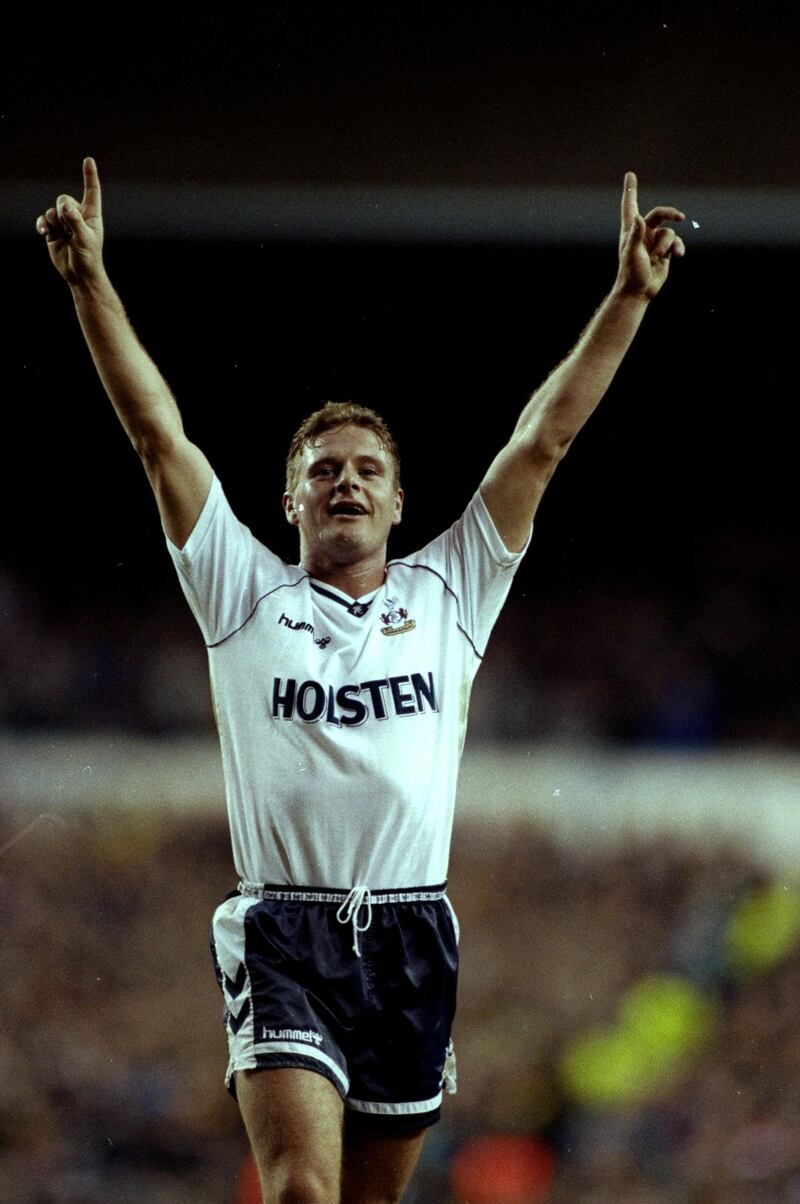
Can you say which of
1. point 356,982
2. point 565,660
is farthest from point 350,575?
point 565,660

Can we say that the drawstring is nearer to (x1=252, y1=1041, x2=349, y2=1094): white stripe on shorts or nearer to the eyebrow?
(x1=252, y1=1041, x2=349, y2=1094): white stripe on shorts

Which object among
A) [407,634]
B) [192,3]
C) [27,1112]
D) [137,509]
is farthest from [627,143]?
[27,1112]

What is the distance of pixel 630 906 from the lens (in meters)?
5.05

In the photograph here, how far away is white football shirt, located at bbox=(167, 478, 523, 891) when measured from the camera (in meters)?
2.16

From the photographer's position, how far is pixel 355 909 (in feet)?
6.97

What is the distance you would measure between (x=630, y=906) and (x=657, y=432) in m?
1.83

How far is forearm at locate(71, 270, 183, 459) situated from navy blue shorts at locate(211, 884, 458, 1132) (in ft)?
2.55

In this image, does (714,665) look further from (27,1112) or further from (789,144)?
(27,1112)

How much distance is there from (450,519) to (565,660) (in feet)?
3.81

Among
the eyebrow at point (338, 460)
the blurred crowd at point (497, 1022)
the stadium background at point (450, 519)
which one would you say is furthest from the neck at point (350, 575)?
the blurred crowd at point (497, 1022)

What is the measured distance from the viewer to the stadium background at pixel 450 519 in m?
3.63

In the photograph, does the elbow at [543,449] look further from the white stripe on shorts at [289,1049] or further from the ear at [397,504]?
the white stripe on shorts at [289,1049]

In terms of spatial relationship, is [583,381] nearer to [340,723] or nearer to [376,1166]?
[340,723]

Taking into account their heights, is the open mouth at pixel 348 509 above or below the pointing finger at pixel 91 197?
below
